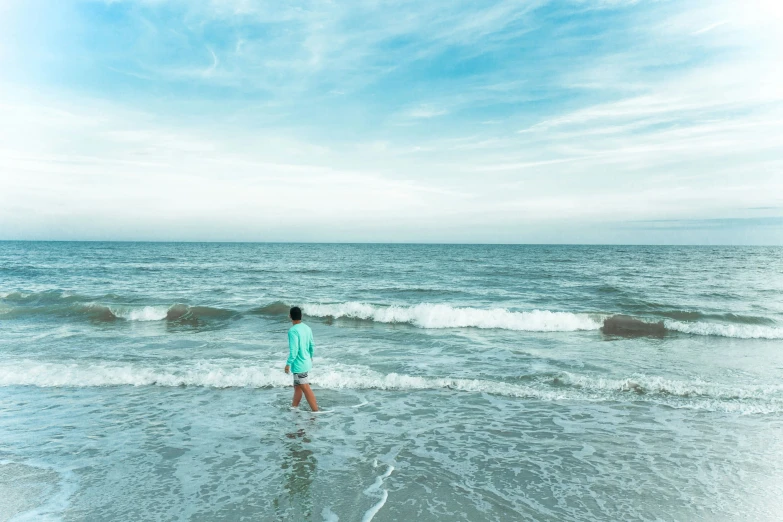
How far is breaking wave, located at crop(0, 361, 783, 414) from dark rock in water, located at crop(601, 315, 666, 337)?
7.38 metres

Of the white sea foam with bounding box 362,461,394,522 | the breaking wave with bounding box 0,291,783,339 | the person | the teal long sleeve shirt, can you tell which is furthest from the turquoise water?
the teal long sleeve shirt

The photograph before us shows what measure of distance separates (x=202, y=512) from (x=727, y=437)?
8.30 metres

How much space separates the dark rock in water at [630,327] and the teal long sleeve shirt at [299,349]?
45.7ft

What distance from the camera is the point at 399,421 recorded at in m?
8.29

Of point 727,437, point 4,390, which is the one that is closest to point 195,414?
point 4,390

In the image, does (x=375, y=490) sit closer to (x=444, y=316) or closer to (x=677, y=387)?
(x=677, y=387)

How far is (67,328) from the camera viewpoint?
1777 cm

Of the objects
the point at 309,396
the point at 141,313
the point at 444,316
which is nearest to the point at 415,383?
the point at 309,396

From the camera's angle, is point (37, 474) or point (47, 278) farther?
point (47, 278)

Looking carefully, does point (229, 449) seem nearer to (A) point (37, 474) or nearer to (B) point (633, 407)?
Answer: (A) point (37, 474)

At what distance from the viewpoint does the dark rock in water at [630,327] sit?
17812mm

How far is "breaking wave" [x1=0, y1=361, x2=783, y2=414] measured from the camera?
960cm

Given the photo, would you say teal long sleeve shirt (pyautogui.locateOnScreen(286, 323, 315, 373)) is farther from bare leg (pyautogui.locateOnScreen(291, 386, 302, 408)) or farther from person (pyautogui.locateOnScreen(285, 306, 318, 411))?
bare leg (pyautogui.locateOnScreen(291, 386, 302, 408))

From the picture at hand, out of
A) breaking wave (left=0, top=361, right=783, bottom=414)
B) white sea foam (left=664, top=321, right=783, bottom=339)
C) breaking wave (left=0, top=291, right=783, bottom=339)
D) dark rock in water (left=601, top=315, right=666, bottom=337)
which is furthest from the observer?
breaking wave (left=0, top=291, right=783, bottom=339)
